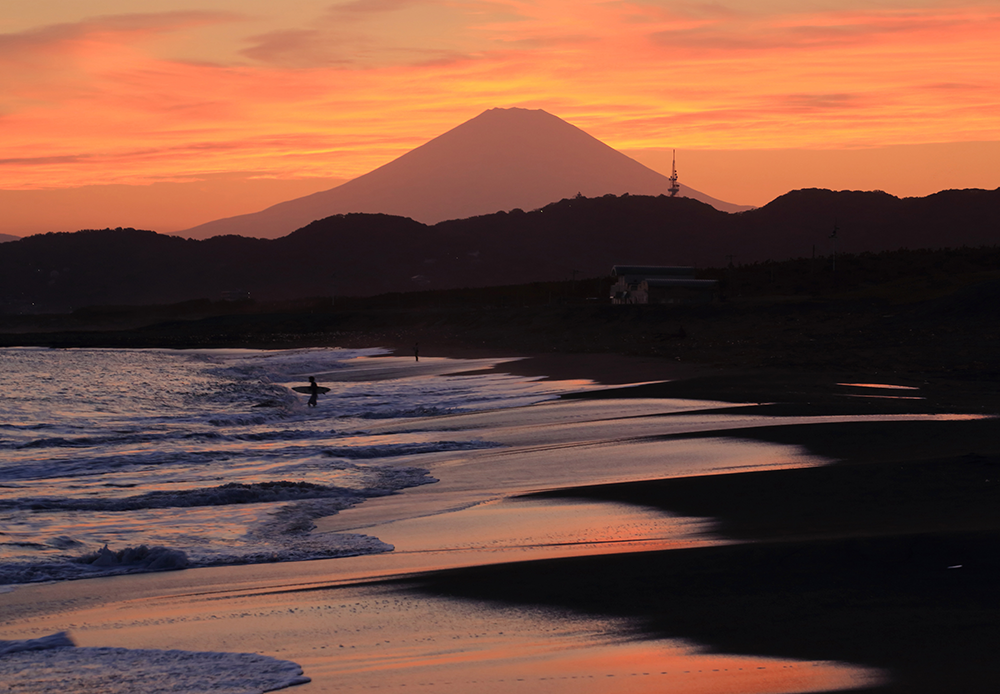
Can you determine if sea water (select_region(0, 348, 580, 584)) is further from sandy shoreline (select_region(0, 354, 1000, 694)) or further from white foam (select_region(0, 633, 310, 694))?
white foam (select_region(0, 633, 310, 694))

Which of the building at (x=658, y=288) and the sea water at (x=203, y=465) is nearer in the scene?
the sea water at (x=203, y=465)

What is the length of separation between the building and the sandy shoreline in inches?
2730

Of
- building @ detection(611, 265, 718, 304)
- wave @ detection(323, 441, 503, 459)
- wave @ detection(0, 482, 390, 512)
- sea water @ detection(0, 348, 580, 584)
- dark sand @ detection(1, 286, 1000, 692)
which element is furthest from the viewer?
building @ detection(611, 265, 718, 304)

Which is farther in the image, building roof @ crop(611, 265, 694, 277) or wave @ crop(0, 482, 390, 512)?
building roof @ crop(611, 265, 694, 277)

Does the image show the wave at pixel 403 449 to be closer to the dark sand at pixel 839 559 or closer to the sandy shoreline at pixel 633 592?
the sandy shoreline at pixel 633 592

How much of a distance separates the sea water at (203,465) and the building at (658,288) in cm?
4758

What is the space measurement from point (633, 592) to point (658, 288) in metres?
77.5

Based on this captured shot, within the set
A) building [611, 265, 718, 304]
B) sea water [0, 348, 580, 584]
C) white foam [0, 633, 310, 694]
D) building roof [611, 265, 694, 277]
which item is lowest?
sea water [0, 348, 580, 584]

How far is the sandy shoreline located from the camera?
5543 millimetres

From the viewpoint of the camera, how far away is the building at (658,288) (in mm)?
81812

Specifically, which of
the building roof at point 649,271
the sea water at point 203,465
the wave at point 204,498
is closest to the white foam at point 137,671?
the sea water at point 203,465

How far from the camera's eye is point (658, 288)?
83.0 m

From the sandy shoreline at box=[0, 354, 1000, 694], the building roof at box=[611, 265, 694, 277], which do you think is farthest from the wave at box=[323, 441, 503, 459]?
the building roof at box=[611, 265, 694, 277]

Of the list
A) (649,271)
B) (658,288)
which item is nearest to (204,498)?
(658,288)
